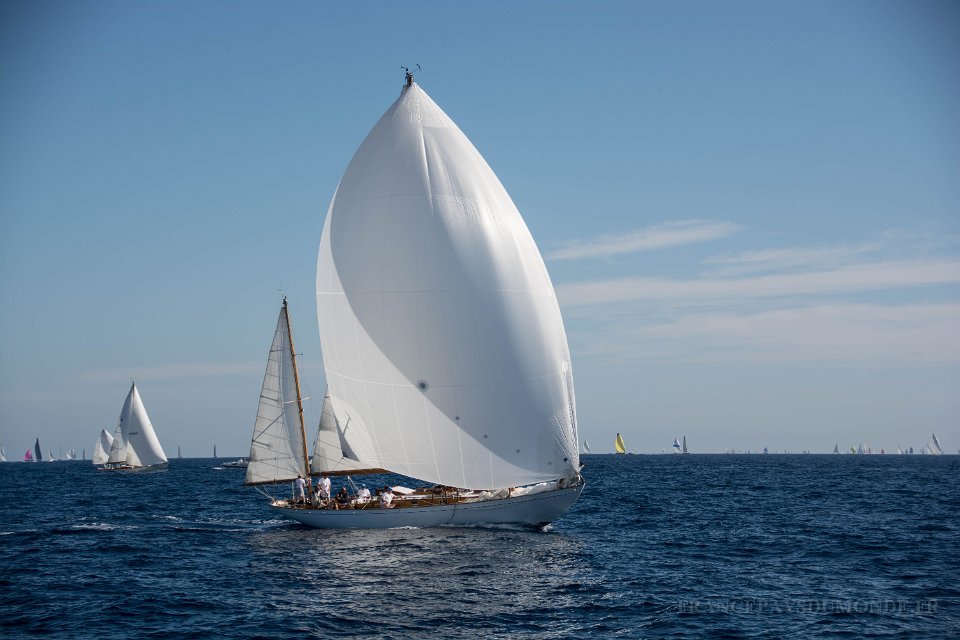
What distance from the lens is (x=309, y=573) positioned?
92.6ft

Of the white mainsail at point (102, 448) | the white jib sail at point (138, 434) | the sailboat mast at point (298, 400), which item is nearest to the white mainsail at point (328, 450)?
the sailboat mast at point (298, 400)

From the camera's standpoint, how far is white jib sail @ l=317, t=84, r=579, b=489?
34062 millimetres

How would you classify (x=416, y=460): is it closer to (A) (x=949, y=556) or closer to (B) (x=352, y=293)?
(B) (x=352, y=293)

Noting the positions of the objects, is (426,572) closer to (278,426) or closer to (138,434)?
(278,426)

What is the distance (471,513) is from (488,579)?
8.20m

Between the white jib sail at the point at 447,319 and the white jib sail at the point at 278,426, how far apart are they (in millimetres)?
4681

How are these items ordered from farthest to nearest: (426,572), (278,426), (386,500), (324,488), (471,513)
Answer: (278,426) < (324,488) < (386,500) < (471,513) < (426,572)

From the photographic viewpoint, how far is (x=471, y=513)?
1374 inches

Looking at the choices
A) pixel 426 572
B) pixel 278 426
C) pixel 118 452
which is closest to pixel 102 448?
pixel 118 452

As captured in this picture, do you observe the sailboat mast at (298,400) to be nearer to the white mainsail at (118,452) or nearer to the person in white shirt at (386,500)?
the person in white shirt at (386,500)

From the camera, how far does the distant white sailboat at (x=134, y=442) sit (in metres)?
108

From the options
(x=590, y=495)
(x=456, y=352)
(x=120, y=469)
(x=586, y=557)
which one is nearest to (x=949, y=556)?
Result: (x=586, y=557)

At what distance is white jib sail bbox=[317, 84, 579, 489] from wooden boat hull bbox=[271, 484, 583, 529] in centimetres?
105

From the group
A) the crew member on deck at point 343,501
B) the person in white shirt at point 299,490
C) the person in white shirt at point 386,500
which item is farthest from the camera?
the person in white shirt at point 299,490
